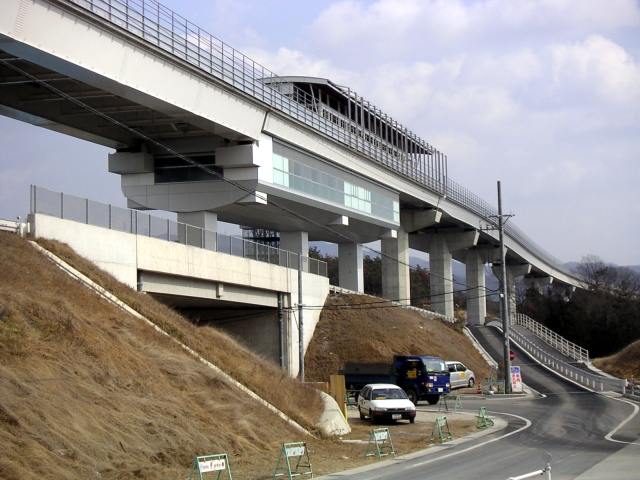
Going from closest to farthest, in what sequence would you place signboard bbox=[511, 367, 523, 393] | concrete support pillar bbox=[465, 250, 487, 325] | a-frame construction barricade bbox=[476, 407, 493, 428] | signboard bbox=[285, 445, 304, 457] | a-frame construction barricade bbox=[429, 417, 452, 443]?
signboard bbox=[285, 445, 304, 457] < a-frame construction barricade bbox=[429, 417, 452, 443] < a-frame construction barricade bbox=[476, 407, 493, 428] < signboard bbox=[511, 367, 523, 393] < concrete support pillar bbox=[465, 250, 487, 325]

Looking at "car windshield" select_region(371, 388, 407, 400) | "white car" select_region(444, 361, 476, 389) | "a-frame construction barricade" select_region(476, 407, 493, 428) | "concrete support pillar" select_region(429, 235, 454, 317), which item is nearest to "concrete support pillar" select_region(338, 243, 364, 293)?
"concrete support pillar" select_region(429, 235, 454, 317)

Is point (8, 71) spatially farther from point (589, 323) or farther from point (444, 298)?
point (589, 323)

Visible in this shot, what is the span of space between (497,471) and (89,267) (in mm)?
14675

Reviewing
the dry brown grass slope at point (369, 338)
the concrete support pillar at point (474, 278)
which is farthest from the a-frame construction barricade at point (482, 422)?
the concrete support pillar at point (474, 278)

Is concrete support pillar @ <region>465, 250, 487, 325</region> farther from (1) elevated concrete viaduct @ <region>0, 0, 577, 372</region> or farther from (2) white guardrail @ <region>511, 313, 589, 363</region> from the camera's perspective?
(1) elevated concrete viaduct @ <region>0, 0, 577, 372</region>

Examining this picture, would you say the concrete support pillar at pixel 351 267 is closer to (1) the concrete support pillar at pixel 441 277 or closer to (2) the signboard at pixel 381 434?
(1) the concrete support pillar at pixel 441 277

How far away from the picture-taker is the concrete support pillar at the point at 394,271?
63812 mm

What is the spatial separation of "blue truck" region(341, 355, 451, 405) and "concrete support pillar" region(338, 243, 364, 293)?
21.4 m

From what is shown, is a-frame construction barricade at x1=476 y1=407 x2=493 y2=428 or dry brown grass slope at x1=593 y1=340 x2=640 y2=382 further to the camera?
dry brown grass slope at x1=593 y1=340 x2=640 y2=382

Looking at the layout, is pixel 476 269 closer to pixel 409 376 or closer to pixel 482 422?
pixel 409 376

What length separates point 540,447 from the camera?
2100 centimetres

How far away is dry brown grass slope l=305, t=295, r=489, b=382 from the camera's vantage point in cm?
4625

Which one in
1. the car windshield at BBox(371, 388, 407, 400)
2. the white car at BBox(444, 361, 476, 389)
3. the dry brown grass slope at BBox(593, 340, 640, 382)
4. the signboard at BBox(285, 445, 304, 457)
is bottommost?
the dry brown grass slope at BBox(593, 340, 640, 382)

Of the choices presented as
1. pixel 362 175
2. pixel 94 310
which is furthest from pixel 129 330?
pixel 362 175
